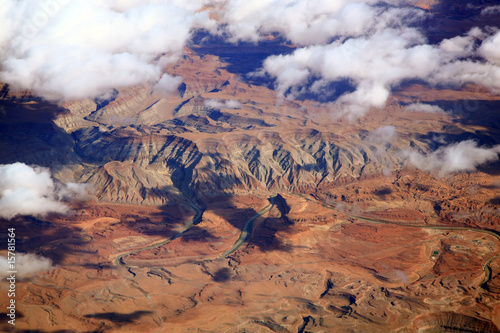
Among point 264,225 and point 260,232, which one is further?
point 264,225

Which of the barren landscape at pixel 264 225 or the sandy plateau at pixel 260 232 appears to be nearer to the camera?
the sandy plateau at pixel 260 232

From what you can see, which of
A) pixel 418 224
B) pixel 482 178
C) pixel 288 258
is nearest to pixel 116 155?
pixel 288 258

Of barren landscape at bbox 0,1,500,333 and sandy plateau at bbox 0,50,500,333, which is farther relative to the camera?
barren landscape at bbox 0,1,500,333
